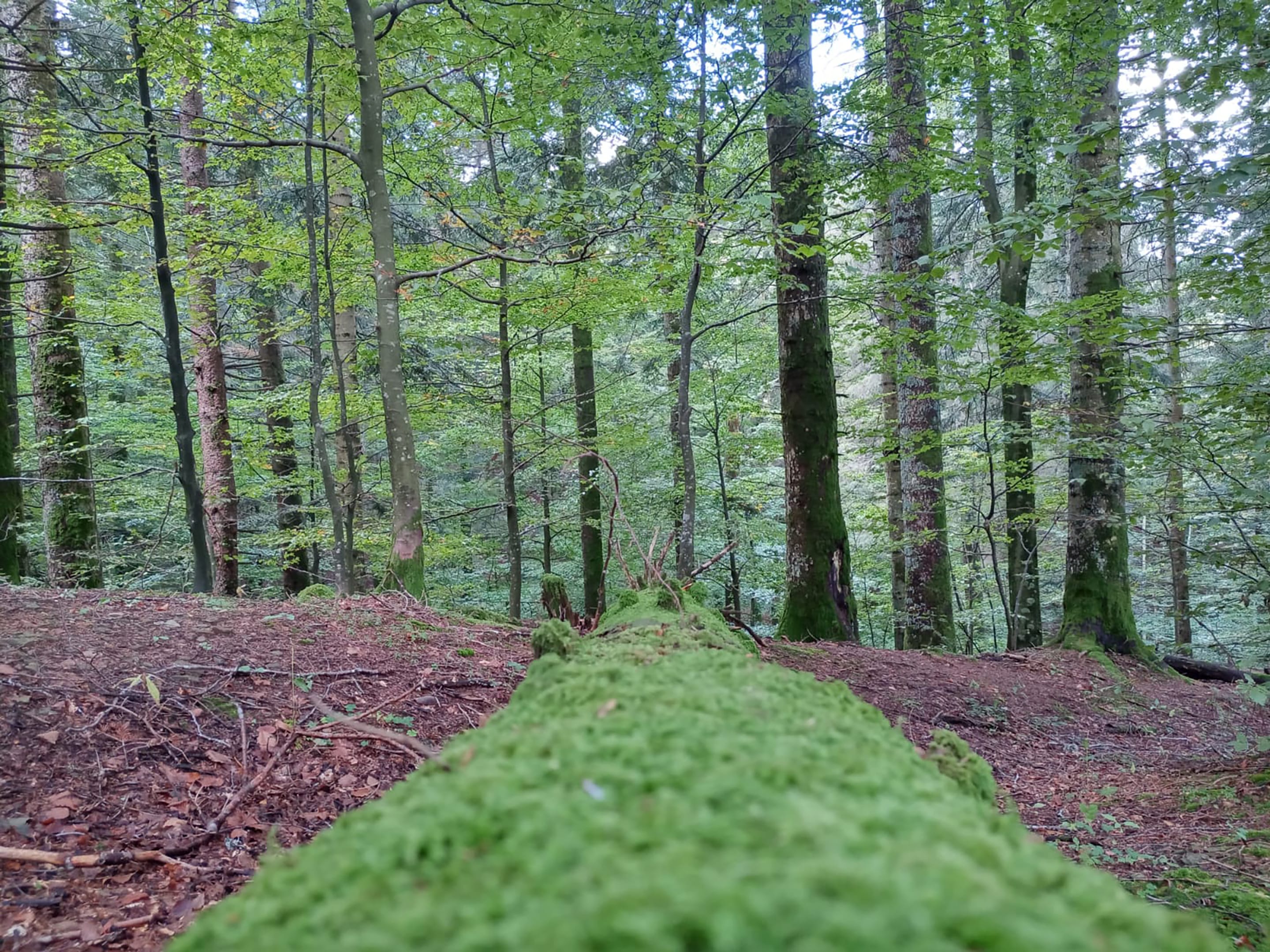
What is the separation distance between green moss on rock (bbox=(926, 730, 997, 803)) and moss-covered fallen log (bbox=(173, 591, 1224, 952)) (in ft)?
1.04

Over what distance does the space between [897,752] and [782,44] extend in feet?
21.0

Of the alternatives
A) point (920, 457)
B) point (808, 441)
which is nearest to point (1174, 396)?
point (808, 441)

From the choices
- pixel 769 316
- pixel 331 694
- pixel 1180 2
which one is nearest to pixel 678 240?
pixel 1180 2

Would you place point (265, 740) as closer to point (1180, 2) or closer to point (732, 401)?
point (1180, 2)

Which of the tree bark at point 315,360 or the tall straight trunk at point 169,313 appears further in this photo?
the tree bark at point 315,360

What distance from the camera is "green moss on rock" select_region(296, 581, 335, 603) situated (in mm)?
6154

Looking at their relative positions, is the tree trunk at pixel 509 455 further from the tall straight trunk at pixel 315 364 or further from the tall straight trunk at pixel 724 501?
the tall straight trunk at pixel 724 501

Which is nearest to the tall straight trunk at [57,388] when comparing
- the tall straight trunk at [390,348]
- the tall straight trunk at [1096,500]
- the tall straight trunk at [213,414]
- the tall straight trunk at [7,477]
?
the tall straight trunk at [7,477]

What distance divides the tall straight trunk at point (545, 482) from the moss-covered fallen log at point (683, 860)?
9251 mm

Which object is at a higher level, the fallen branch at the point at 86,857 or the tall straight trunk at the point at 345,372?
the tall straight trunk at the point at 345,372

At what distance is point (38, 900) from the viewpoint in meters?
2.21

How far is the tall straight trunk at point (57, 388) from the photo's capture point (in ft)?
26.6

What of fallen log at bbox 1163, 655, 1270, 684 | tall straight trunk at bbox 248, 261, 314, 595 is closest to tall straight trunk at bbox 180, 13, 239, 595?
tall straight trunk at bbox 248, 261, 314, 595

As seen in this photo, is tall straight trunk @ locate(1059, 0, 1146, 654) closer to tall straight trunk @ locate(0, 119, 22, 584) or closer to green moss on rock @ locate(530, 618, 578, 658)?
green moss on rock @ locate(530, 618, 578, 658)
